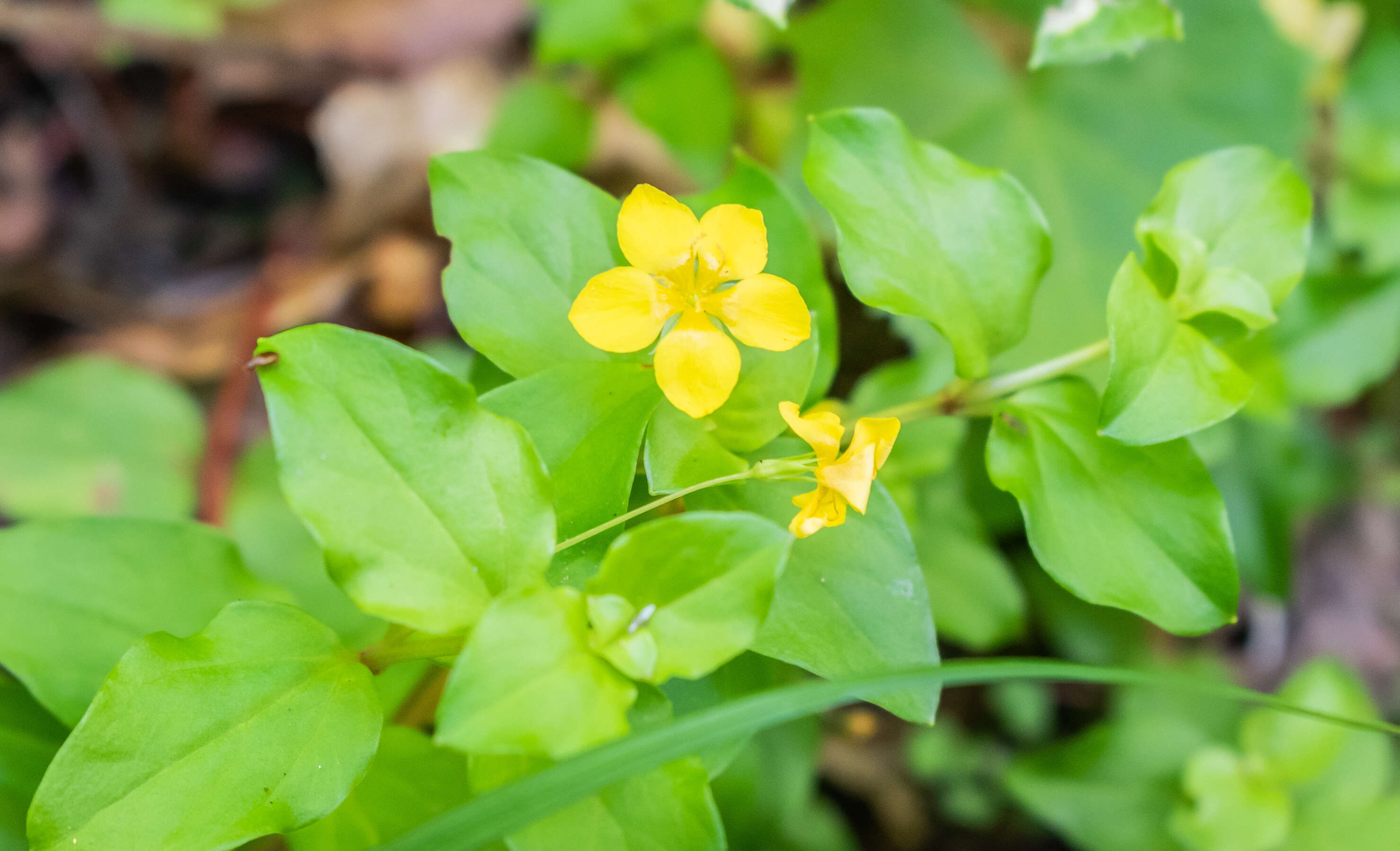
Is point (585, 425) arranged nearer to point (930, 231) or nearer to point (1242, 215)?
point (930, 231)

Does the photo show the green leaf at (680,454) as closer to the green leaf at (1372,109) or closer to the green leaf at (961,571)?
the green leaf at (961,571)

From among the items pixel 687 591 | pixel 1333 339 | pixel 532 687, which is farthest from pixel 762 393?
pixel 1333 339

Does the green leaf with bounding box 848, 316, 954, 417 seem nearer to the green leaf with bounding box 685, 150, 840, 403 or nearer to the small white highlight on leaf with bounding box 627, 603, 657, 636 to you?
the green leaf with bounding box 685, 150, 840, 403

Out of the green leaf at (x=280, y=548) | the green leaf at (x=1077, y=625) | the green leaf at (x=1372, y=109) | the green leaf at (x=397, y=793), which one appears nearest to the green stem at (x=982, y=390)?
the green leaf at (x=397, y=793)

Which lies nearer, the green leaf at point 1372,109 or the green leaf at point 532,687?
the green leaf at point 532,687

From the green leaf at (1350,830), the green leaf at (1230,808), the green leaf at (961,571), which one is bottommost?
the green leaf at (1350,830)

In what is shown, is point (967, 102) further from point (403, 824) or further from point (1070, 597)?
point (403, 824)
